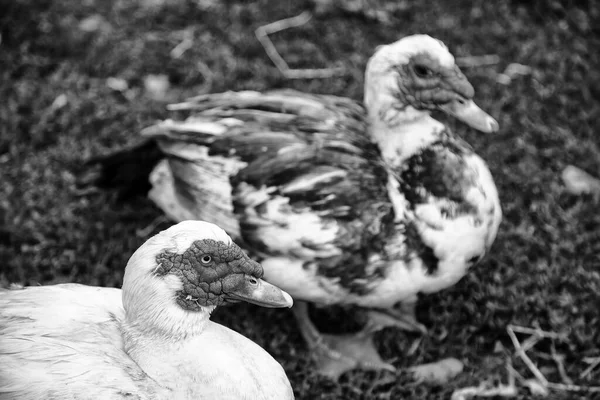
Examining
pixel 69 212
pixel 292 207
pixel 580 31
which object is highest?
pixel 292 207

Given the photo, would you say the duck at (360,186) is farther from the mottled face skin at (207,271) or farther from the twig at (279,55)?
the twig at (279,55)

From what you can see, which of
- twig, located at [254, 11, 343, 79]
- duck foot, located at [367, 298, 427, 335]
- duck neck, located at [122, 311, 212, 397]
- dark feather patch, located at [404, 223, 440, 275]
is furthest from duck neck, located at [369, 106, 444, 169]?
twig, located at [254, 11, 343, 79]

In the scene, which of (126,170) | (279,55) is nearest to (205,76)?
(279,55)

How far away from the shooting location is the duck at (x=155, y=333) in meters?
2.34

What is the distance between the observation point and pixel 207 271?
245 centimetres

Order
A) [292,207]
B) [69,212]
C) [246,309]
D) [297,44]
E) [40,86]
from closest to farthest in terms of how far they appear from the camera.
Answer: [292,207] → [246,309] → [69,212] → [40,86] → [297,44]

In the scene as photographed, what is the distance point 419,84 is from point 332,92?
1564 mm

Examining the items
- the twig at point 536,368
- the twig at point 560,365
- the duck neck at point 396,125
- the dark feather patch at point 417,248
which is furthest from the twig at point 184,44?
the twig at point 560,365

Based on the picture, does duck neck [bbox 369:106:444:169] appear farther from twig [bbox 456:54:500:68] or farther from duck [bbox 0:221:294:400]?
twig [bbox 456:54:500:68]

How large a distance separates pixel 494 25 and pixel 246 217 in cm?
279

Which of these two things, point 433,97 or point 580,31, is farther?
point 580,31

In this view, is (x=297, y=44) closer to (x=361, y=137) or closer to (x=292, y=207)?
(x=361, y=137)

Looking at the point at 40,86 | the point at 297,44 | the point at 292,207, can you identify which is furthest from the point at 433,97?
the point at 40,86

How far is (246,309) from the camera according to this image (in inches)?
140
